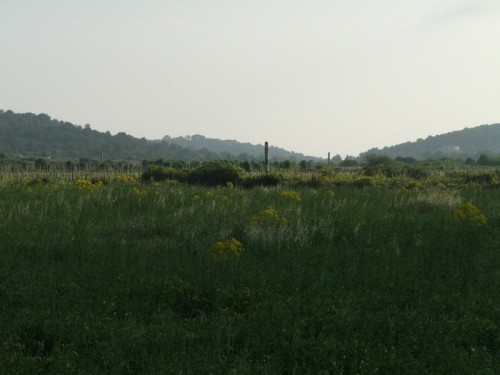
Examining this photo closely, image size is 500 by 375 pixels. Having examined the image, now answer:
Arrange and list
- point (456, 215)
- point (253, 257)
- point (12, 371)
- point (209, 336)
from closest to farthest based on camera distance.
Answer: point (12, 371) < point (209, 336) < point (253, 257) < point (456, 215)

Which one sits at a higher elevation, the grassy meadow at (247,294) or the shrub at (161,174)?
the shrub at (161,174)

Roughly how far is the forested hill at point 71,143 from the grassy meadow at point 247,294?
339ft

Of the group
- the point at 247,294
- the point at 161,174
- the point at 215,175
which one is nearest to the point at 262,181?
the point at 215,175

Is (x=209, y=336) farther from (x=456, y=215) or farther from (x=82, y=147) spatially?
(x=82, y=147)

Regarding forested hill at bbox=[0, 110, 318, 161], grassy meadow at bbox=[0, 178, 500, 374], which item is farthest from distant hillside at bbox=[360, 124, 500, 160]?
grassy meadow at bbox=[0, 178, 500, 374]

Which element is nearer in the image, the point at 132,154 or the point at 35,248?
the point at 35,248

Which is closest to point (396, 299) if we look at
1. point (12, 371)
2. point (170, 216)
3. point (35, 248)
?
point (12, 371)

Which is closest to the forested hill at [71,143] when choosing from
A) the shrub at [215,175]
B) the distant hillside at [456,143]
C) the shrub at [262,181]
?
the distant hillside at [456,143]

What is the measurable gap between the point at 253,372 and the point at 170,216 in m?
Result: 8.17

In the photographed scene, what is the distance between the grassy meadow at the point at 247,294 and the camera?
17.4 feet

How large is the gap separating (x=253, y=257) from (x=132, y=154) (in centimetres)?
11987

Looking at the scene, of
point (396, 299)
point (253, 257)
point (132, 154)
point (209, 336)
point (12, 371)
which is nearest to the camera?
point (12, 371)

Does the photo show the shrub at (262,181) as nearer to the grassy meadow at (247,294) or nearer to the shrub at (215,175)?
the shrub at (215,175)

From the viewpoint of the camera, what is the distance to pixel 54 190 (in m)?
17.9
